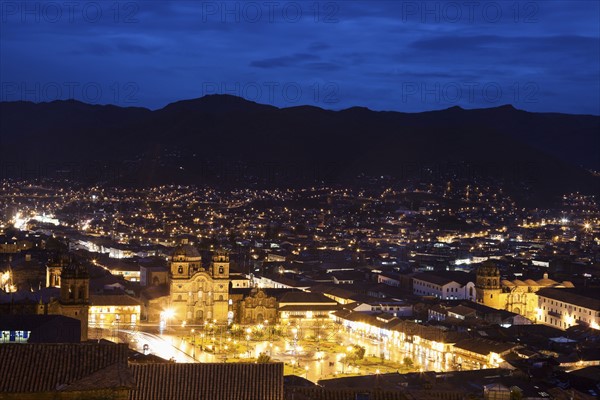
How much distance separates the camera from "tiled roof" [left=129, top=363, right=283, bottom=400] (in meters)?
14.9

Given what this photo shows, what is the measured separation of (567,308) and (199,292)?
64.4ft

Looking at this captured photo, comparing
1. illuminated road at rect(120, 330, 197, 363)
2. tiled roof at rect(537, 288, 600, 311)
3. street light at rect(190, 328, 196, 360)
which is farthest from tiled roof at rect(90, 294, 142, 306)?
tiled roof at rect(537, 288, 600, 311)

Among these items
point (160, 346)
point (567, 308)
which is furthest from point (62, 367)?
point (567, 308)

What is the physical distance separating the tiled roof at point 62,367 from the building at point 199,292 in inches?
1481

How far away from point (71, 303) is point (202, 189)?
149 metres

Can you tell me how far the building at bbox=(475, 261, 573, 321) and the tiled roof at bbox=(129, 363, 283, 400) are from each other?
42.0 metres

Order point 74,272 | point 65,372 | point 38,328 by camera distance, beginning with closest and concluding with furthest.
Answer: point 65,372 → point 38,328 → point 74,272

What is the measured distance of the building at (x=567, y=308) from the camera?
4969cm

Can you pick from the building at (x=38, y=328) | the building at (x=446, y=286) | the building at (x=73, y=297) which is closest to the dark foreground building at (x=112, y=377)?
the building at (x=38, y=328)

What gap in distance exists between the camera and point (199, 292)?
52.5 metres

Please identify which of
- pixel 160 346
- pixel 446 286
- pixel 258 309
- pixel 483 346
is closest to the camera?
pixel 483 346

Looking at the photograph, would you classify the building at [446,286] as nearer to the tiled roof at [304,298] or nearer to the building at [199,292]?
the tiled roof at [304,298]

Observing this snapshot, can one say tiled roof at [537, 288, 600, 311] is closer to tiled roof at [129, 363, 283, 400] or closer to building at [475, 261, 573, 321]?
building at [475, 261, 573, 321]

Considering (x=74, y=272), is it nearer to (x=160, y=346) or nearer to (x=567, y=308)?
(x=160, y=346)
